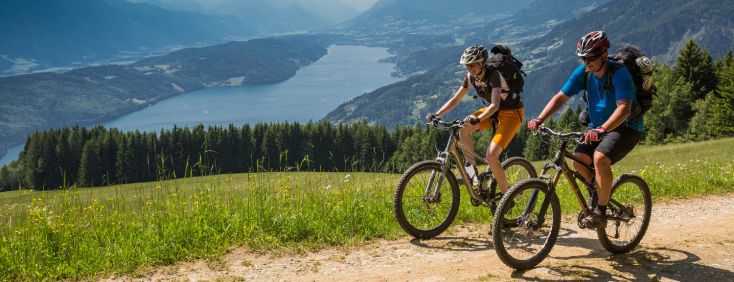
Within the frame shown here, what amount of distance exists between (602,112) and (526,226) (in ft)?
5.68

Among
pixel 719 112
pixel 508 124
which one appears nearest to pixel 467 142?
pixel 508 124

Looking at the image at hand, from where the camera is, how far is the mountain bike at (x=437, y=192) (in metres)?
7.73

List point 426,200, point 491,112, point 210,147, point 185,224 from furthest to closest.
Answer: point 210,147 < point 426,200 < point 491,112 < point 185,224

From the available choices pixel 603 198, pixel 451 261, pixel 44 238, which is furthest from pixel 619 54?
pixel 44 238

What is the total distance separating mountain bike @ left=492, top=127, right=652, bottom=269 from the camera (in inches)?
246

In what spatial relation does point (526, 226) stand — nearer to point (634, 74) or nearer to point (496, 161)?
point (496, 161)

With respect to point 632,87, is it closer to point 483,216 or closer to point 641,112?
point 641,112

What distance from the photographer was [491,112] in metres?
7.68

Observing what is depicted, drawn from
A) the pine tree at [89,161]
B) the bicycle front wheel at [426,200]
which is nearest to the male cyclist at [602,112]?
the bicycle front wheel at [426,200]

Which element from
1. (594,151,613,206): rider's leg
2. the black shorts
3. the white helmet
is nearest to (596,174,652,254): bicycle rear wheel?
(594,151,613,206): rider's leg

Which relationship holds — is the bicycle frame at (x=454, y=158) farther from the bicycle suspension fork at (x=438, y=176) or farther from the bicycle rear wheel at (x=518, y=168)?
the bicycle rear wheel at (x=518, y=168)

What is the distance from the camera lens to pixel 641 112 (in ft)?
21.7

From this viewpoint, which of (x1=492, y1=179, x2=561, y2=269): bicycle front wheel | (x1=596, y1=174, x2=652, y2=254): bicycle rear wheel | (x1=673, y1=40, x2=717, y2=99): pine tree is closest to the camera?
(x1=492, y1=179, x2=561, y2=269): bicycle front wheel

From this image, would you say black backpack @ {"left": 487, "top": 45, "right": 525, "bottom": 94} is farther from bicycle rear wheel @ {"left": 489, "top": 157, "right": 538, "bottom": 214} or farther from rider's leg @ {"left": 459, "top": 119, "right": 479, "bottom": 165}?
bicycle rear wheel @ {"left": 489, "top": 157, "right": 538, "bottom": 214}
